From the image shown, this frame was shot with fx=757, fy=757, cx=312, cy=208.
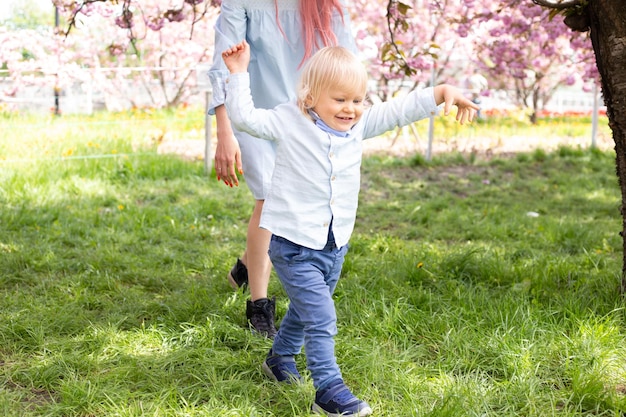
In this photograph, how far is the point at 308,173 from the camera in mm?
2379

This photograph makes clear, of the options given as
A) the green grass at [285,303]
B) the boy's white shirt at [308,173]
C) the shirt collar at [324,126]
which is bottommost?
the green grass at [285,303]

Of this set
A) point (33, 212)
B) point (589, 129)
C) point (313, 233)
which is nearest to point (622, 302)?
point (313, 233)

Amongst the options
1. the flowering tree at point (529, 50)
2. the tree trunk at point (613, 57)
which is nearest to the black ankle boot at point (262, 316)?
the tree trunk at point (613, 57)

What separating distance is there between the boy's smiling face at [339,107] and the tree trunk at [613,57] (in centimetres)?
131

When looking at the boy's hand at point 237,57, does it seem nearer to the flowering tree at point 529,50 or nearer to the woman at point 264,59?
the woman at point 264,59

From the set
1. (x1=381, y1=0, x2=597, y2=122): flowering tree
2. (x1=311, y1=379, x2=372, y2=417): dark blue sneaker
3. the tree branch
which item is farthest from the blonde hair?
(x1=381, y1=0, x2=597, y2=122): flowering tree

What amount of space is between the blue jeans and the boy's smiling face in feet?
1.15

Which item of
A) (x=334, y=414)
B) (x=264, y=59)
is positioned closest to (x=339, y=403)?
(x=334, y=414)

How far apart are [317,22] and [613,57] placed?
122 centimetres

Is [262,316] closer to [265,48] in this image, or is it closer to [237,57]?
[265,48]

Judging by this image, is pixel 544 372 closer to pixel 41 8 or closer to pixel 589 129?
pixel 589 129

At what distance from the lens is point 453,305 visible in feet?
10.7

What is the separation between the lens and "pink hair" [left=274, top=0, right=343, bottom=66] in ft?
9.52

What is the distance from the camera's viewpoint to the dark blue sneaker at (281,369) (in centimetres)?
254
